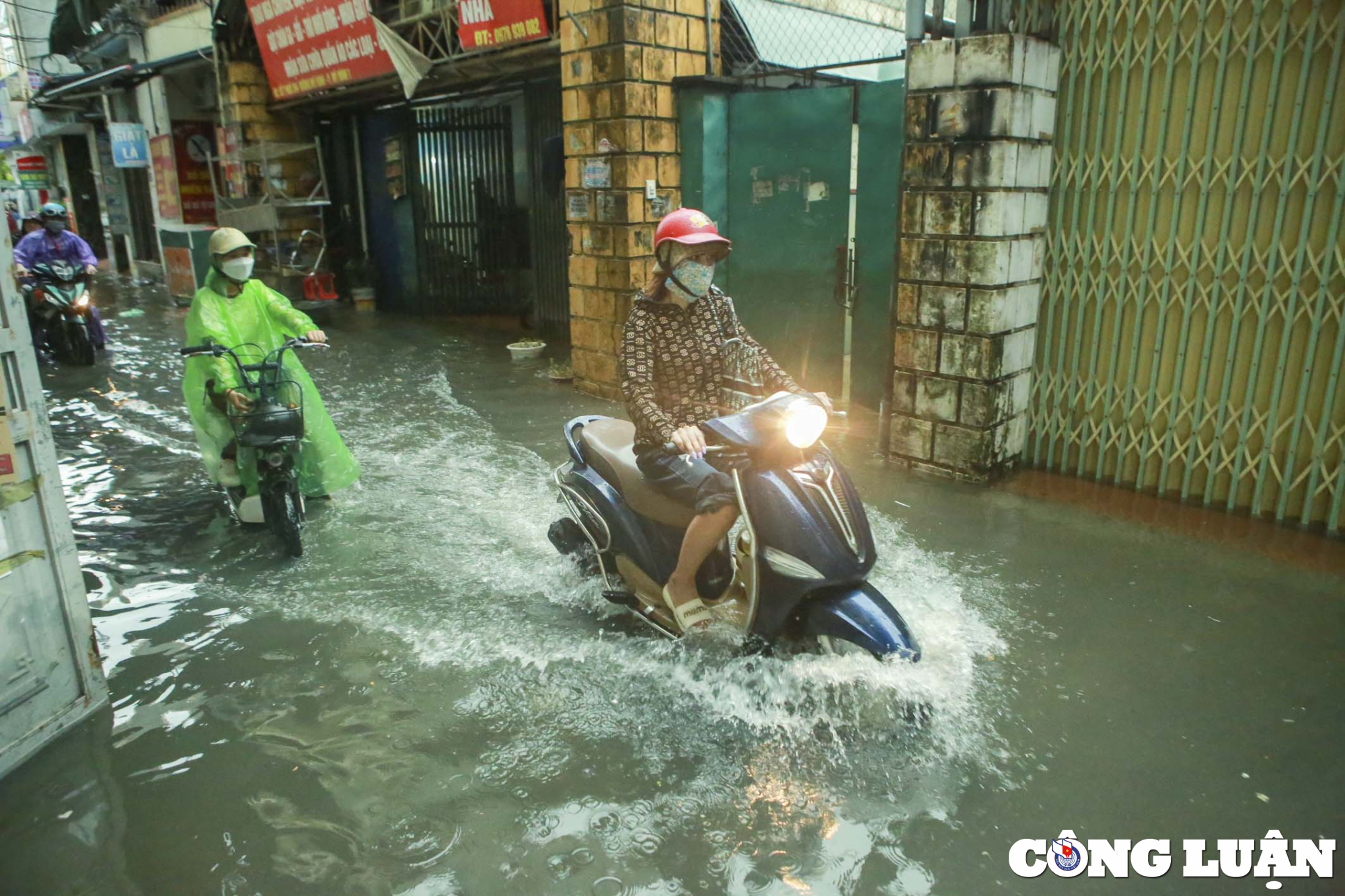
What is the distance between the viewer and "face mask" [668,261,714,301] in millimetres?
3363

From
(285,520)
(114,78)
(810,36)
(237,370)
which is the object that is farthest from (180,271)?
(285,520)

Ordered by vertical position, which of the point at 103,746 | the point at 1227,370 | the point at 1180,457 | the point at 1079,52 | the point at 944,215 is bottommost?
the point at 103,746

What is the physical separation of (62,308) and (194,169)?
24.3ft

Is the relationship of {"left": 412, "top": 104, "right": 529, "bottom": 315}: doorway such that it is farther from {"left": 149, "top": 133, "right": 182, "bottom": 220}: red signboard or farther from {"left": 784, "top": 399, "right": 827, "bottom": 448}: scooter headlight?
{"left": 784, "top": 399, "right": 827, "bottom": 448}: scooter headlight

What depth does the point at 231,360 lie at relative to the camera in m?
4.81

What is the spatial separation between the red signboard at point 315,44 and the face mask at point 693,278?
840 cm

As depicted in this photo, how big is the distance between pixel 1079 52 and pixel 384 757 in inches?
200

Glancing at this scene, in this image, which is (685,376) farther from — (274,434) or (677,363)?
(274,434)

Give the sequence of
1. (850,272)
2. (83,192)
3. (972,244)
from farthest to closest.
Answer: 1. (83,192)
2. (850,272)
3. (972,244)

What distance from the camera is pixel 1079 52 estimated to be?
16.6ft

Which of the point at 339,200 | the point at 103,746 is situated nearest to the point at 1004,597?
the point at 103,746

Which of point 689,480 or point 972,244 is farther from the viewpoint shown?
point 972,244

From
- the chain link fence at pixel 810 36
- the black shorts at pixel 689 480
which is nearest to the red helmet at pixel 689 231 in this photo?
the black shorts at pixel 689 480

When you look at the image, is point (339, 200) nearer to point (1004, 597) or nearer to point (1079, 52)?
point (1079, 52)
